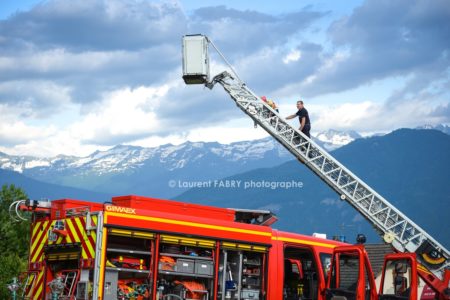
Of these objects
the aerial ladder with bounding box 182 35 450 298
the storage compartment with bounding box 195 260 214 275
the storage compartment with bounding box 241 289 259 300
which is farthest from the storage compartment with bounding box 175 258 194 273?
the aerial ladder with bounding box 182 35 450 298

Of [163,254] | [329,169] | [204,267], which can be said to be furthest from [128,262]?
[329,169]

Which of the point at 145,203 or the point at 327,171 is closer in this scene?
the point at 145,203

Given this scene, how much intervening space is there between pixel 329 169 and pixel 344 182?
537 mm

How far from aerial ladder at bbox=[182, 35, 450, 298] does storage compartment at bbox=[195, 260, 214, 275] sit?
591cm

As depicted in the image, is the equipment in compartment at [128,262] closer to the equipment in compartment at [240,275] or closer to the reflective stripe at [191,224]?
the reflective stripe at [191,224]

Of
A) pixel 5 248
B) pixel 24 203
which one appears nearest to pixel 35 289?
pixel 24 203

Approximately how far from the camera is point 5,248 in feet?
132

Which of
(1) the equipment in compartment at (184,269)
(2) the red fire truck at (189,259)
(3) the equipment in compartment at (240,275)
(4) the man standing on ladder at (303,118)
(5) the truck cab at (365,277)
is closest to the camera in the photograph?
(2) the red fire truck at (189,259)

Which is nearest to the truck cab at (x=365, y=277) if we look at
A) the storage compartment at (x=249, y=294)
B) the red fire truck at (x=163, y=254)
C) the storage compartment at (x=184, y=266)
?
the red fire truck at (x=163, y=254)

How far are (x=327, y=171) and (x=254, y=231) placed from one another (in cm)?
524

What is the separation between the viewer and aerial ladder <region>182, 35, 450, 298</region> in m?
17.2

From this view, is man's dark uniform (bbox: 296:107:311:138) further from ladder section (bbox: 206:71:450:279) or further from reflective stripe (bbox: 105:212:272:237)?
reflective stripe (bbox: 105:212:272:237)

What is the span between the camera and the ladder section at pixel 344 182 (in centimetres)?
1716

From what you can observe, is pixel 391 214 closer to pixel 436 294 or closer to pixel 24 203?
pixel 436 294
